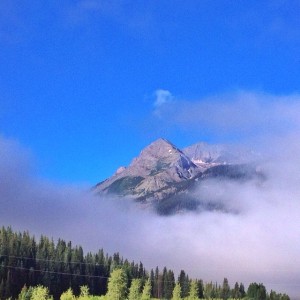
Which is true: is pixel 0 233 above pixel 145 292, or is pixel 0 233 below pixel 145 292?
above

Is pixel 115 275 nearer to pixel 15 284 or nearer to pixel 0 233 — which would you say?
pixel 15 284

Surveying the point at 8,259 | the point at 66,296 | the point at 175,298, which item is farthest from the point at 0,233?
the point at 175,298

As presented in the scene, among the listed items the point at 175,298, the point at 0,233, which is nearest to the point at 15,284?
the point at 0,233

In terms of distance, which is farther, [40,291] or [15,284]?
[15,284]

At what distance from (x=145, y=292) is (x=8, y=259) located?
1927 inches

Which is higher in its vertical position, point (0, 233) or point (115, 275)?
point (0, 233)

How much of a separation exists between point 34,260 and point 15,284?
17.7 metres

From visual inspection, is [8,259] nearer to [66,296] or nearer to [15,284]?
[15,284]

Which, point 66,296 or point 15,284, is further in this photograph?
point 15,284

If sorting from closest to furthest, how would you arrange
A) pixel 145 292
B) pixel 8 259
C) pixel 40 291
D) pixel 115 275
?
pixel 40 291, pixel 115 275, pixel 145 292, pixel 8 259

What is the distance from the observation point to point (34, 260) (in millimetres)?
198500

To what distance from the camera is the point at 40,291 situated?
460 feet

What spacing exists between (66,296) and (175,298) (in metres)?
46.9

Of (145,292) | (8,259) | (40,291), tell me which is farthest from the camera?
(8,259)
